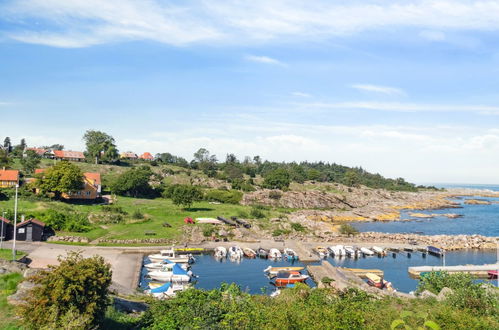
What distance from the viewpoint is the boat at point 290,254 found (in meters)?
58.2

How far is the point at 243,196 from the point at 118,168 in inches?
2029

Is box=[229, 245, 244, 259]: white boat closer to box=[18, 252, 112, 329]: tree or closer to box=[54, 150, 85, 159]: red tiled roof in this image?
box=[18, 252, 112, 329]: tree

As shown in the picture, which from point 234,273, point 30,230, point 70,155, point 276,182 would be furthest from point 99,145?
point 234,273

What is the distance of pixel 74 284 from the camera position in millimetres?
17828

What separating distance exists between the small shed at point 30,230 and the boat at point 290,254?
35.9 m

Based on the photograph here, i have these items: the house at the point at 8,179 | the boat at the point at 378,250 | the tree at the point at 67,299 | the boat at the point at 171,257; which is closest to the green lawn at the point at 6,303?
the tree at the point at 67,299

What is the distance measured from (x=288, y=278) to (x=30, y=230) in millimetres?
36630

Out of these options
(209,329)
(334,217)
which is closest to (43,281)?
(209,329)

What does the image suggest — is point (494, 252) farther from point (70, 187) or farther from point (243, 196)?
point (70, 187)

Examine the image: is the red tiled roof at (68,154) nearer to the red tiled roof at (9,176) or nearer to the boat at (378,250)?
the red tiled roof at (9,176)

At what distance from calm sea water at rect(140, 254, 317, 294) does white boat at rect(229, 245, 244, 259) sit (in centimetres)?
95

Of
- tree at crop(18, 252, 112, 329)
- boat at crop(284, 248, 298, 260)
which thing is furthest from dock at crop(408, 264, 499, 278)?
tree at crop(18, 252, 112, 329)

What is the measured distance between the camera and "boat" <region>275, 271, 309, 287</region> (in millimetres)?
46938

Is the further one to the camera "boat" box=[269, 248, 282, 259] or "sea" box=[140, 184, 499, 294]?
"boat" box=[269, 248, 282, 259]
